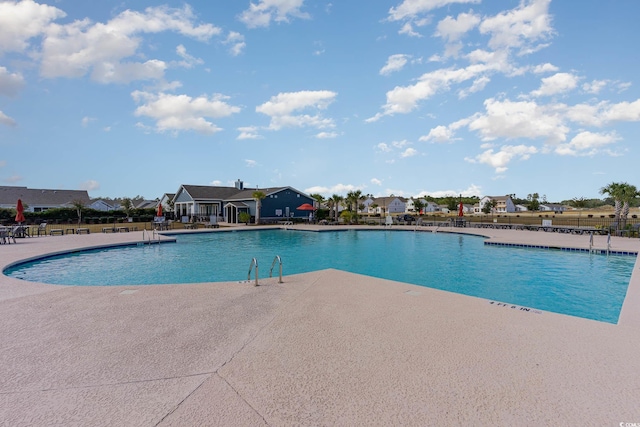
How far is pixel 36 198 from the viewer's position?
44.5 metres

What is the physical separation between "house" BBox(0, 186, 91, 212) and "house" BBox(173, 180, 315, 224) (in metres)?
14.9

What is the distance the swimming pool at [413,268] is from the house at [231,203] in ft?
58.5

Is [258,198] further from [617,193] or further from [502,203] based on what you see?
[502,203]

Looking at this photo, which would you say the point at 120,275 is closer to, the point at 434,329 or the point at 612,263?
the point at 434,329

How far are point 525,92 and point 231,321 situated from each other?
19749mm

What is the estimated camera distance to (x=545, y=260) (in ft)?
46.4

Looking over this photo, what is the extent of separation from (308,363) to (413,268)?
9761mm

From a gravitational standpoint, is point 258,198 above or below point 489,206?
below

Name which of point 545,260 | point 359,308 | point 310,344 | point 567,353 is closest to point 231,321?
point 310,344

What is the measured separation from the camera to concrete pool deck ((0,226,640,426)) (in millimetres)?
2877

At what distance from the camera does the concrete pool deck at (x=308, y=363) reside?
9.44ft

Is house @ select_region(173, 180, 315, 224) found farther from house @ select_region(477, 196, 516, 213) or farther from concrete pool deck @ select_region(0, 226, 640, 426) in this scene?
house @ select_region(477, 196, 516, 213)

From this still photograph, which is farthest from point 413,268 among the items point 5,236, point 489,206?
point 489,206

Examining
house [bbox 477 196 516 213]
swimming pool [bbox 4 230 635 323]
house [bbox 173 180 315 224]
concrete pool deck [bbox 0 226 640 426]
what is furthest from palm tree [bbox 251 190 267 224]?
house [bbox 477 196 516 213]
